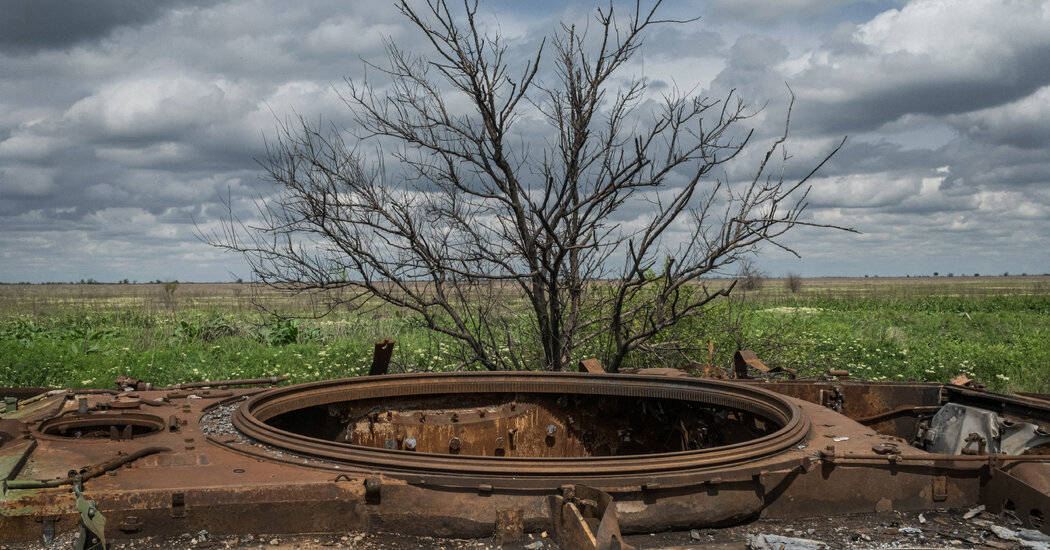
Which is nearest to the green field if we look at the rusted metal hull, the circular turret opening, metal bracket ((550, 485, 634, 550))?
the circular turret opening

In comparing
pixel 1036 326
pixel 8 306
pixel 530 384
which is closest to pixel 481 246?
pixel 530 384

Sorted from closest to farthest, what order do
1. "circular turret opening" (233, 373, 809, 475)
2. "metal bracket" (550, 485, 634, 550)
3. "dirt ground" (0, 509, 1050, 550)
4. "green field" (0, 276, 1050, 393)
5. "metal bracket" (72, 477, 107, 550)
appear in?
1. "metal bracket" (550, 485, 634, 550)
2. "metal bracket" (72, 477, 107, 550)
3. "dirt ground" (0, 509, 1050, 550)
4. "circular turret opening" (233, 373, 809, 475)
5. "green field" (0, 276, 1050, 393)

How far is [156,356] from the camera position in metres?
13.4

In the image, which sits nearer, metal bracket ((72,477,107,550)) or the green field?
metal bracket ((72,477,107,550))

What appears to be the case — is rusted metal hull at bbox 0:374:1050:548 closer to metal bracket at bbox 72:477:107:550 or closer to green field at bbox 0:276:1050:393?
metal bracket at bbox 72:477:107:550

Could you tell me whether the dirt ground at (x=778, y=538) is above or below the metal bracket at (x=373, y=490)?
below

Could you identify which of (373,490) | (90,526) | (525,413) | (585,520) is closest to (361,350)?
(525,413)

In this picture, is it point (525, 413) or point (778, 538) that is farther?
point (525, 413)

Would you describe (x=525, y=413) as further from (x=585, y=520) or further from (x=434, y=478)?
(x=585, y=520)

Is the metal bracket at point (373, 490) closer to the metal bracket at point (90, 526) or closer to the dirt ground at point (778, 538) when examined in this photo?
the dirt ground at point (778, 538)

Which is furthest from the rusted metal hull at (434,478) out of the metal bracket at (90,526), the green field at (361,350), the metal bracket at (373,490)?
the green field at (361,350)

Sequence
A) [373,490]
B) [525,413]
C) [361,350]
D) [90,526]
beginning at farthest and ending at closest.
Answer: [361,350]
[525,413]
[373,490]
[90,526]

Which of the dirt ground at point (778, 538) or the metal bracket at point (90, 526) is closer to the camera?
the metal bracket at point (90, 526)

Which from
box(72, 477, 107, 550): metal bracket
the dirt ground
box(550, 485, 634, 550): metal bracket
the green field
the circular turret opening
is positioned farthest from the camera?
the green field
